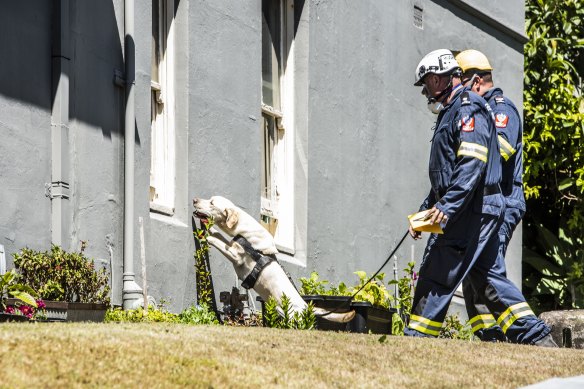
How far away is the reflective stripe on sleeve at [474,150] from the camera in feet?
35.7

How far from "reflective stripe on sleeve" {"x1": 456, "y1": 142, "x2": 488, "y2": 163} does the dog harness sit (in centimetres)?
217

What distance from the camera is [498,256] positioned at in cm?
1134

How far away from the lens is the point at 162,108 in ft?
42.9


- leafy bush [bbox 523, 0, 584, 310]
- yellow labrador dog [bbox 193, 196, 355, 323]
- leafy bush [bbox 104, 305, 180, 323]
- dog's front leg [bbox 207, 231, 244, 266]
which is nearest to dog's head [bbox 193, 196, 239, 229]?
yellow labrador dog [bbox 193, 196, 355, 323]

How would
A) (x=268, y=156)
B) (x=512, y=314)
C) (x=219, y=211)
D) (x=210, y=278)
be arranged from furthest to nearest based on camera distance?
(x=268, y=156), (x=210, y=278), (x=219, y=211), (x=512, y=314)

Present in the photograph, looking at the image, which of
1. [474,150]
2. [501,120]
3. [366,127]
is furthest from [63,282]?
[366,127]

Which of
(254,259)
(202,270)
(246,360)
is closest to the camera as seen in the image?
(246,360)

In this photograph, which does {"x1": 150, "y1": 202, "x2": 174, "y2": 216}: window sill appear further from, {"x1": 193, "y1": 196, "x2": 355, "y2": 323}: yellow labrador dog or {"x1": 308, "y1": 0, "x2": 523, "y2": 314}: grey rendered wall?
{"x1": 308, "y1": 0, "x2": 523, "y2": 314}: grey rendered wall

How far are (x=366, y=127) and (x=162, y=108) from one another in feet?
10.9

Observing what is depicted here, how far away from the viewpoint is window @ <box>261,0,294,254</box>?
575 inches

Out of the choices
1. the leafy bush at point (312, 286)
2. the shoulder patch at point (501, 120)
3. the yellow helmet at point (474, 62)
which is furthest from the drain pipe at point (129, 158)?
the shoulder patch at point (501, 120)

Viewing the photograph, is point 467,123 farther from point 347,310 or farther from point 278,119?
point 278,119

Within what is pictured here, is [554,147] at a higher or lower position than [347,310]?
higher

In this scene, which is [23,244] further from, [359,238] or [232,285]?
[359,238]
